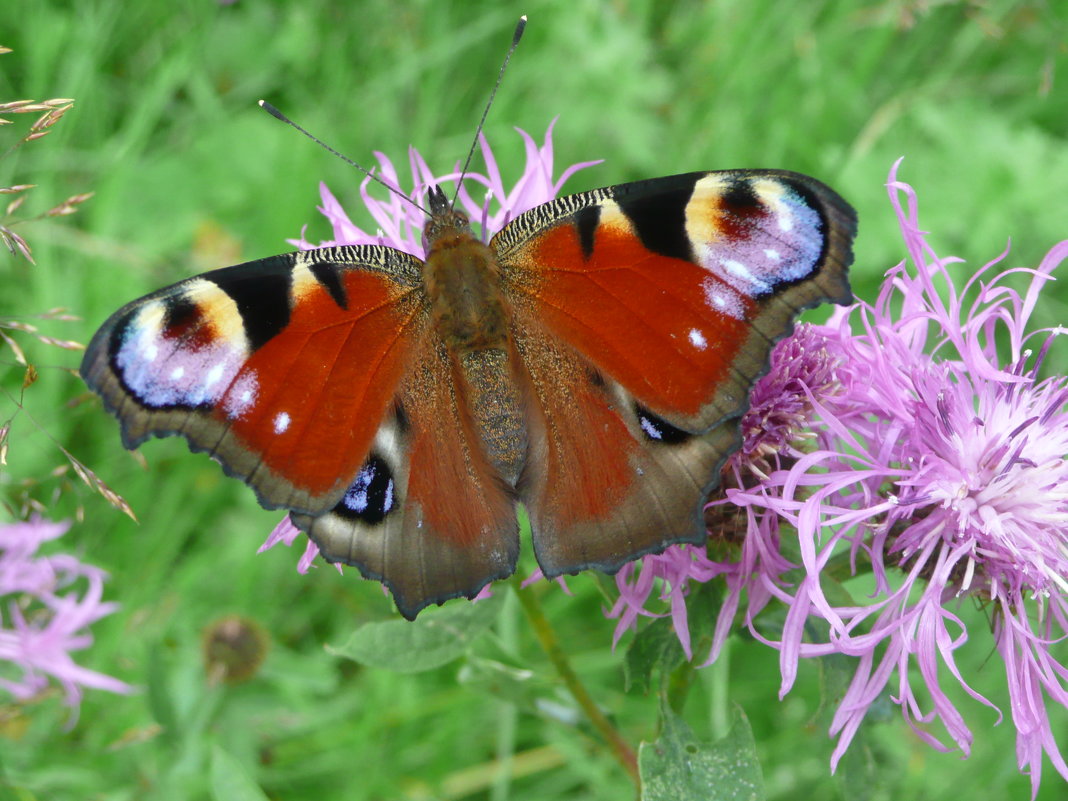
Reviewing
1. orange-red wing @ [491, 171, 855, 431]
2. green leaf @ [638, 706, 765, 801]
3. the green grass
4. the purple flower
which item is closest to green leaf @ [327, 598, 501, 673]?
the green grass

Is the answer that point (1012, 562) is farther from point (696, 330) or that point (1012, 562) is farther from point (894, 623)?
point (696, 330)

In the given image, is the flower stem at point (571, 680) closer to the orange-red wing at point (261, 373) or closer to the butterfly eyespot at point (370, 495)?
the butterfly eyespot at point (370, 495)

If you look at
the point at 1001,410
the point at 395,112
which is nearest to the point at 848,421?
the point at 1001,410

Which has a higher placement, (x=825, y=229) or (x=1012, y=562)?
(x=825, y=229)

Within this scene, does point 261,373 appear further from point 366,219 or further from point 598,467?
point 366,219

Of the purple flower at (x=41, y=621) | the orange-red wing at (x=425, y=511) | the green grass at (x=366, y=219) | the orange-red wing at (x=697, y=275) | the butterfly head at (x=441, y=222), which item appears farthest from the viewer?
the green grass at (x=366, y=219)

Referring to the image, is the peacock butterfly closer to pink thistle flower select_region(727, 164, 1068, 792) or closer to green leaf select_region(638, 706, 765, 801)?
pink thistle flower select_region(727, 164, 1068, 792)

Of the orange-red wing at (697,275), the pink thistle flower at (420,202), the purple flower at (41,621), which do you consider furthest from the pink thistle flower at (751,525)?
the purple flower at (41,621)
